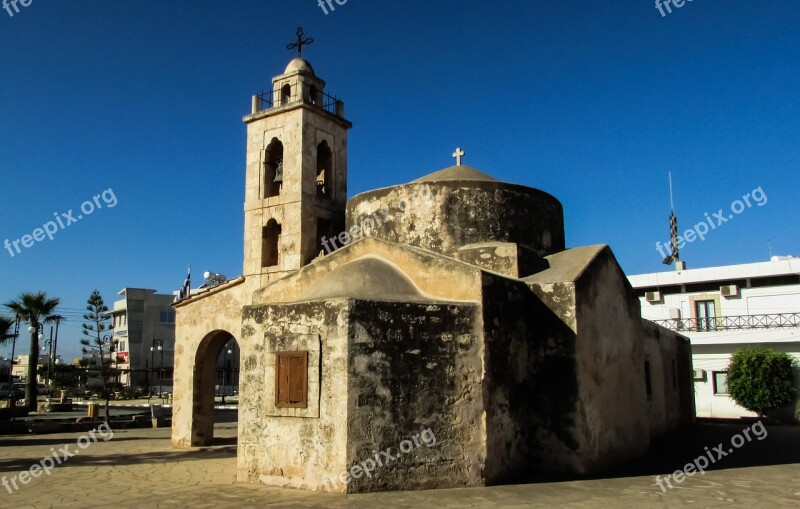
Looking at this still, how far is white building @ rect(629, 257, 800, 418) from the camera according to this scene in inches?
889

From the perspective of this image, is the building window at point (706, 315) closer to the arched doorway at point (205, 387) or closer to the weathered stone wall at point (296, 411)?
the arched doorway at point (205, 387)

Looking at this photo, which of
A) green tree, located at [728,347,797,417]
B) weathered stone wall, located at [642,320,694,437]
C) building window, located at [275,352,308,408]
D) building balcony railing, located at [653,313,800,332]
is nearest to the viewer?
building window, located at [275,352,308,408]

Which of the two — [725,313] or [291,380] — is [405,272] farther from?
[725,313]

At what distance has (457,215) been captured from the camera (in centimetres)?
1177


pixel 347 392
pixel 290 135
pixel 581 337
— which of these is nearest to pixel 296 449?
pixel 347 392

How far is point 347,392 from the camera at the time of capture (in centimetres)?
856

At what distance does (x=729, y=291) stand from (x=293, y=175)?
18.4 metres

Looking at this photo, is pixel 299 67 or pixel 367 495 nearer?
pixel 367 495

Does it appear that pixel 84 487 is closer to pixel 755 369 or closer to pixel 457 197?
pixel 457 197

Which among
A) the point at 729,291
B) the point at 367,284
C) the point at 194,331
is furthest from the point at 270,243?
the point at 729,291

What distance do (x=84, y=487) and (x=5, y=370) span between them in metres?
76.3

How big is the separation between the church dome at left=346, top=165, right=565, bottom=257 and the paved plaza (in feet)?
14.9

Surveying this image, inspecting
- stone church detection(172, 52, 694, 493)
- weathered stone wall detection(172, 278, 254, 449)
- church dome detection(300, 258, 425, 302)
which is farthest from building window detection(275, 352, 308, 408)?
weathered stone wall detection(172, 278, 254, 449)

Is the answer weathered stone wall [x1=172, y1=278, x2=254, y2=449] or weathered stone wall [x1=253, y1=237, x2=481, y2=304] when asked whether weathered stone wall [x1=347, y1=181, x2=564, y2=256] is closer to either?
weathered stone wall [x1=253, y1=237, x2=481, y2=304]
